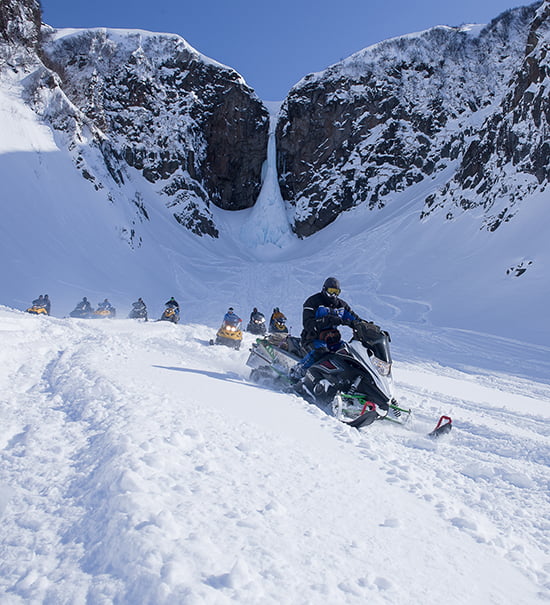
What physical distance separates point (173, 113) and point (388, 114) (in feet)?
76.7

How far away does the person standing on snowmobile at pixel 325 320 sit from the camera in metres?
5.57

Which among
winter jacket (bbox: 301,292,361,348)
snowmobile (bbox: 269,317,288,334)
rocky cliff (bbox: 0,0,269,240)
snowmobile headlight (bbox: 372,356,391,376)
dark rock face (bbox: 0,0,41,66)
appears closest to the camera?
snowmobile headlight (bbox: 372,356,391,376)

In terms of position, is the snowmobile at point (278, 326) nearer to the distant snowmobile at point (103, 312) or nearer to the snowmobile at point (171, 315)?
→ the snowmobile at point (171, 315)

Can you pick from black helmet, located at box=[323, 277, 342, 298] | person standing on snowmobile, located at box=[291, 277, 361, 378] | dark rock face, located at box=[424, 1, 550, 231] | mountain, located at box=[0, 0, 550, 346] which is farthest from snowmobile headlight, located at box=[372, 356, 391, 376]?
dark rock face, located at box=[424, 1, 550, 231]

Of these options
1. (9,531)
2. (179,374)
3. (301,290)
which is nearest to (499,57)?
(301,290)

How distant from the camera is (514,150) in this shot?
25031 millimetres

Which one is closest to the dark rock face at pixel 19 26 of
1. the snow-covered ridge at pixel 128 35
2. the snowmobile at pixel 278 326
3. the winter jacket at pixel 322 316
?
the snow-covered ridge at pixel 128 35

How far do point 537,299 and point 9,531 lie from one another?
17584mm

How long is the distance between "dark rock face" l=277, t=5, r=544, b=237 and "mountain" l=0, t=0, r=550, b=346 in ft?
0.59

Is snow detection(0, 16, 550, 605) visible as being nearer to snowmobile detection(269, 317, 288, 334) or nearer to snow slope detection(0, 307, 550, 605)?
snow slope detection(0, 307, 550, 605)

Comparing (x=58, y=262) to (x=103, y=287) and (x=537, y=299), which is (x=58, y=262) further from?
(x=537, y=299)

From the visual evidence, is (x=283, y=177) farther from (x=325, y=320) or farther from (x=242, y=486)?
(x=242, y=486)

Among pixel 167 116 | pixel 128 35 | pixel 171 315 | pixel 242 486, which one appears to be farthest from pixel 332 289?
pixel 128 35

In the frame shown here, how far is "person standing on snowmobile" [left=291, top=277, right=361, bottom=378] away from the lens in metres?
5.57
